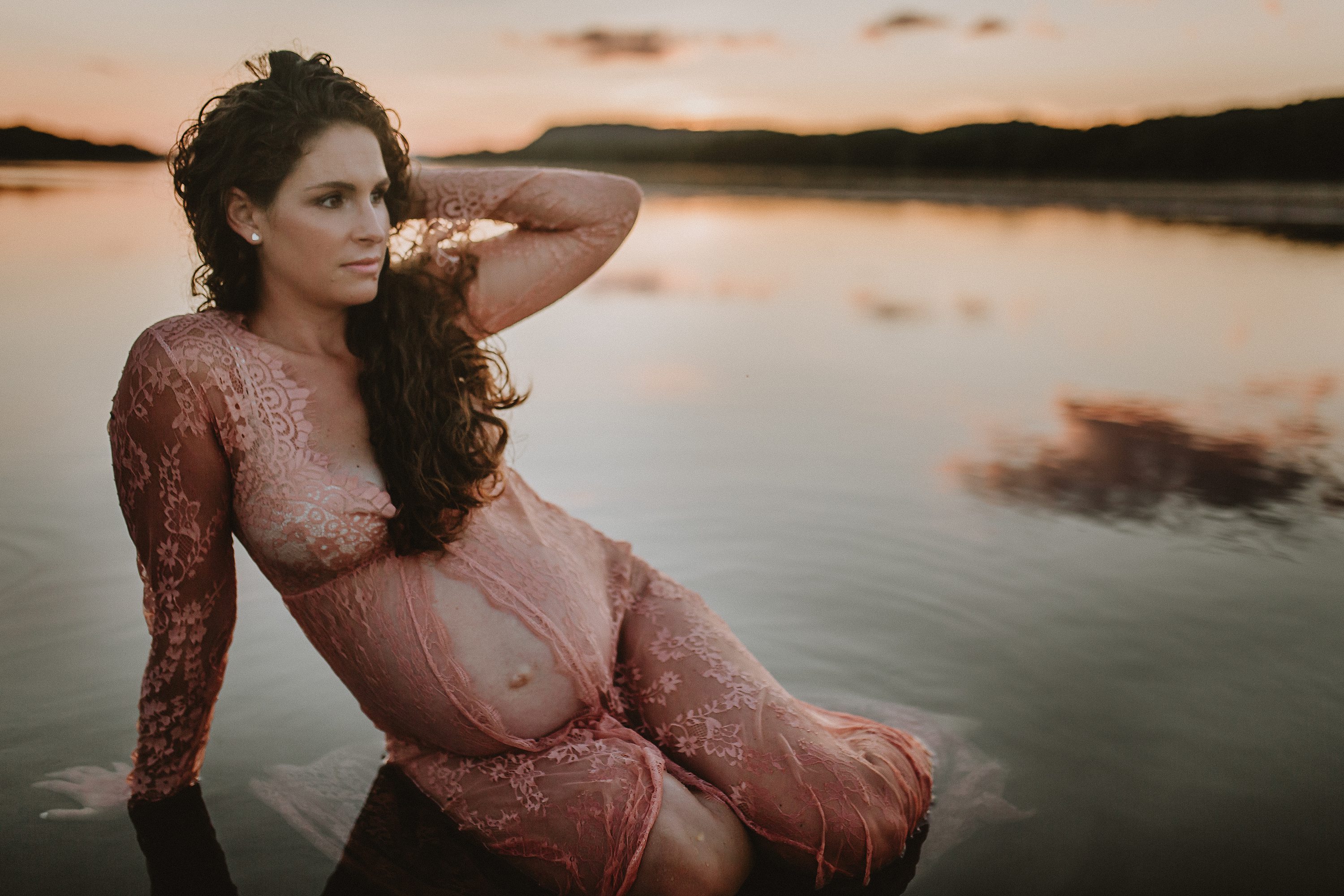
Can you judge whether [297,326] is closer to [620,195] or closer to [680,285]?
[620,195]

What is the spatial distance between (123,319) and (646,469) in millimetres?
5293

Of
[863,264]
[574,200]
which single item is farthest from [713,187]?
[574,200]

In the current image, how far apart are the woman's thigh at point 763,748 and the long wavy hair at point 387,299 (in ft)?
1.66

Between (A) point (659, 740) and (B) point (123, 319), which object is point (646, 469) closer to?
(A) point (659, 740)

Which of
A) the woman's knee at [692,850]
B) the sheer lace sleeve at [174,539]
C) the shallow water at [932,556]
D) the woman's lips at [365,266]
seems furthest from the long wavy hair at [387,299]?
the shallow water at [932,556]

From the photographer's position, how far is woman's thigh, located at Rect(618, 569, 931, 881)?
1890 mm

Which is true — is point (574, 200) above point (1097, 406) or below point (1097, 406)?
above

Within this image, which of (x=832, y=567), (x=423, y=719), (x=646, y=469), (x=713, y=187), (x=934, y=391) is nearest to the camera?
(x=423, y=719)

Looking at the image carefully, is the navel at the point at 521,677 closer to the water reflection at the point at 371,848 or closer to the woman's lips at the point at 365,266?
the water reflection at the point at 371,848

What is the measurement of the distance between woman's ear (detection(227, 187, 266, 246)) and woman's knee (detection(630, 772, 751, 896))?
4.18 feet

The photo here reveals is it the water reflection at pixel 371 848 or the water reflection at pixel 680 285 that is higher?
the water reflection at pixel 680 285

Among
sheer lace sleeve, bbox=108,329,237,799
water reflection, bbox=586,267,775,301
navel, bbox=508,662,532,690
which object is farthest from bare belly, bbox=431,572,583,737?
water reflection, bbox=586,267,775,301

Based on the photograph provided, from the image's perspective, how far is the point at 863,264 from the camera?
13.8 meters

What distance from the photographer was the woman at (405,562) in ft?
5.74
